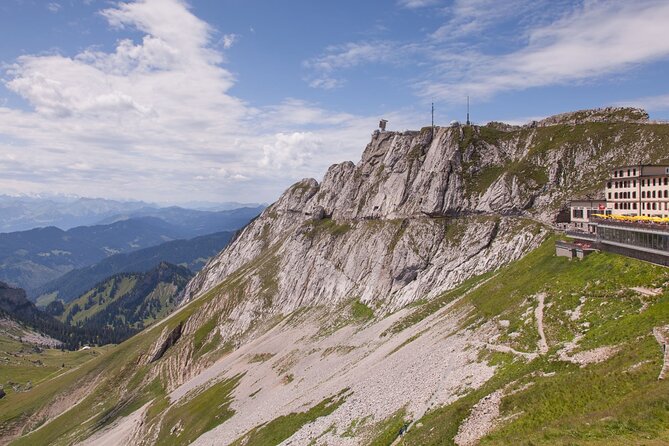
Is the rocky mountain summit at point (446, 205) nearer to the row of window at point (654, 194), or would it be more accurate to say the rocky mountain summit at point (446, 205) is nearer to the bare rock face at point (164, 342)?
the row of window at point (654, 194)

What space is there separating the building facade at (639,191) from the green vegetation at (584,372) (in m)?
28.6

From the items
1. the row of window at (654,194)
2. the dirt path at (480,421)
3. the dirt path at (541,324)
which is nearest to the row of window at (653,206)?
the row of window at (654,194)

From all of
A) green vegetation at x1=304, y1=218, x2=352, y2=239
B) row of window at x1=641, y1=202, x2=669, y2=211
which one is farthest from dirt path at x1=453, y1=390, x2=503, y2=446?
green vegetation at x1=304, y1=218, x2=352, y2=239

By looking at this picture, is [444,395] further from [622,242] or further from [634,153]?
[634,153]

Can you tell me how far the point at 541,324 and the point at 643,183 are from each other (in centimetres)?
4918

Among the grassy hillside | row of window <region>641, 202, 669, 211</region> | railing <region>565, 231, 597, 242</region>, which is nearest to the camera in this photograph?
the grassy hillside

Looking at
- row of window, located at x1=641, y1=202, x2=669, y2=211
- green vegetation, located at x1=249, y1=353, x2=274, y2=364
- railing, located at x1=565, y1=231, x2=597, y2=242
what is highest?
row of window, located at x1=641, y1=202, x2=669, y2=211

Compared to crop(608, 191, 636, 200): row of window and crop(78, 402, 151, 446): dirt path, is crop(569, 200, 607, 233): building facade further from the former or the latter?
crop(78, 402, 151, 446): dirt path

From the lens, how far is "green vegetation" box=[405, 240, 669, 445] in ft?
82.4

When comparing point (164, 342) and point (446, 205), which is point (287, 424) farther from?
point (164, 342)

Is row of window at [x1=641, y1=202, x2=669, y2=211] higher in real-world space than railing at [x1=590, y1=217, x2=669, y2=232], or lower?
higher

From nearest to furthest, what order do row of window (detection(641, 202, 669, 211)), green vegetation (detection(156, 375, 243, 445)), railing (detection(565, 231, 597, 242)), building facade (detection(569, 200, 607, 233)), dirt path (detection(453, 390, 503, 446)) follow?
dirt path (detection(453, 390, 503, 446)) → railing (detection(565, 231, 597, 242)) → row of window (detection(641, 202, 669, 211)) → building facade (detection(569, 200, 607, 233)) → green vegetation (detection(156, 375, 243, 445))

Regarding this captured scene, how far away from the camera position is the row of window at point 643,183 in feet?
245

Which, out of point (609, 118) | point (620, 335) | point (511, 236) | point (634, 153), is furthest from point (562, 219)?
point (620, 335)
